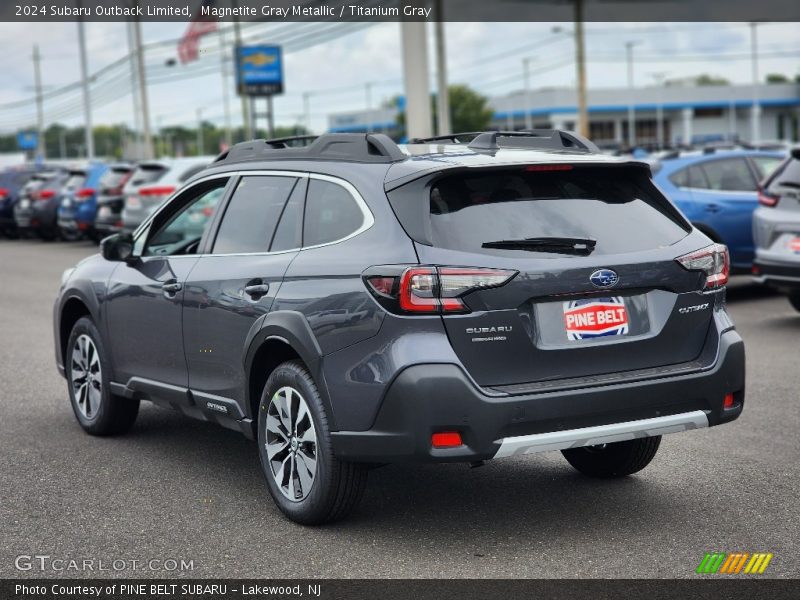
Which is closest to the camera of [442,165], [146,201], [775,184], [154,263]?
[442,165]

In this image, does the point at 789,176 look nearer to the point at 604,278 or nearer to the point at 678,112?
the point at 604,278

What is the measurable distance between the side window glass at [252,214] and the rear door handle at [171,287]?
301 mm

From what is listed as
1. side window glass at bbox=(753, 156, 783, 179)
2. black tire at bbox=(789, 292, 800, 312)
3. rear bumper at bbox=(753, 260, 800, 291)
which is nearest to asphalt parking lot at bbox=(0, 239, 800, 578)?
rear bumper at bbox=(753, 260, 800, 291)

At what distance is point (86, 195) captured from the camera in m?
27.6

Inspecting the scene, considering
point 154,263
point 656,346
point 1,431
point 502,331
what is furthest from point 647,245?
point 1,431

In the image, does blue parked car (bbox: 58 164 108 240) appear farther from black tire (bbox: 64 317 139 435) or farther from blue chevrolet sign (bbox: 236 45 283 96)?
blue chevrolet sign (bbox: 236 45 283 96)

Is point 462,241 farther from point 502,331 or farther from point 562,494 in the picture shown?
point 562,494

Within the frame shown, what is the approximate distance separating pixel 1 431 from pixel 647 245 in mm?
4553

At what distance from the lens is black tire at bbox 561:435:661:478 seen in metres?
6.08

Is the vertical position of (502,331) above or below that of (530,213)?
below

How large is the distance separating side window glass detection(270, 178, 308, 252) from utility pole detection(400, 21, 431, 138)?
17372 millimetres


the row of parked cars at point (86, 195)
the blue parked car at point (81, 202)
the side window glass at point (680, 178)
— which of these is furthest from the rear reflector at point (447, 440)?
the blue parked car at point (81, 202)

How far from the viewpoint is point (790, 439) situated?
7.02 m

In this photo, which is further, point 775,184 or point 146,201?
point 146,201
